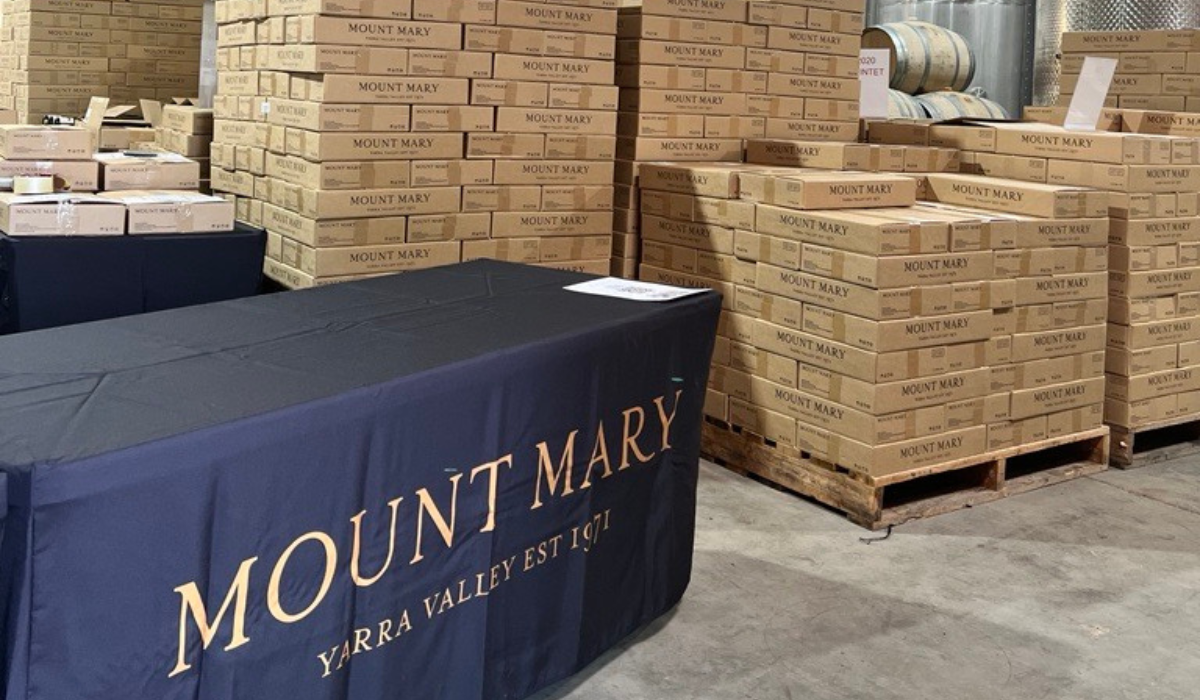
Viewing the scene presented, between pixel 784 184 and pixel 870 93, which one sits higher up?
pixel 870 93

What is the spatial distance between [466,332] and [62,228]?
2.81m

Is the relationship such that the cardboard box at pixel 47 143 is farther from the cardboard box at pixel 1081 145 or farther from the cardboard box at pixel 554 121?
the cardboard box at pixel 1081 145

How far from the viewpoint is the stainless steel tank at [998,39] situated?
1069cm

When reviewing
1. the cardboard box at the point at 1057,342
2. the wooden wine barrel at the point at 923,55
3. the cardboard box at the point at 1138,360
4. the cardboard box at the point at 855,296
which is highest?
the wooden wine barrel at the point at 923,55

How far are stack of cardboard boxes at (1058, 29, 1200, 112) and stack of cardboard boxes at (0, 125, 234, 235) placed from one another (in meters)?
5.56

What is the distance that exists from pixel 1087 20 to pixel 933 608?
6982mm

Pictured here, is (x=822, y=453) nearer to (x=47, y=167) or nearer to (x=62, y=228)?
(x=62, y=228)

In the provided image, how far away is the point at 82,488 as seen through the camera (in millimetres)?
2021

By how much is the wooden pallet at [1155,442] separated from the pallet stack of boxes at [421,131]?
269 cm

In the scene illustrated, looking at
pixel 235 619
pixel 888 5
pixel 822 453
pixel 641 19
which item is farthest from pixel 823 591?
pixel 888 5

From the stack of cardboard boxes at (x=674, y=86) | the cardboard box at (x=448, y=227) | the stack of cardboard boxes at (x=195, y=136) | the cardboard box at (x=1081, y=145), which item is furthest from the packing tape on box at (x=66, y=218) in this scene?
the cardboard box at (x=1081, y=145)

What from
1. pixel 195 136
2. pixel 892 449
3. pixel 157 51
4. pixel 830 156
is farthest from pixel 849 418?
pixel 157 51

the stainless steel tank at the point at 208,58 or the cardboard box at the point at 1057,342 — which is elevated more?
the stainless steel tank at the point at 208,58

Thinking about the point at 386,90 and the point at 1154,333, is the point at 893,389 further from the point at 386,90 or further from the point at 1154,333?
the point at 386,90
